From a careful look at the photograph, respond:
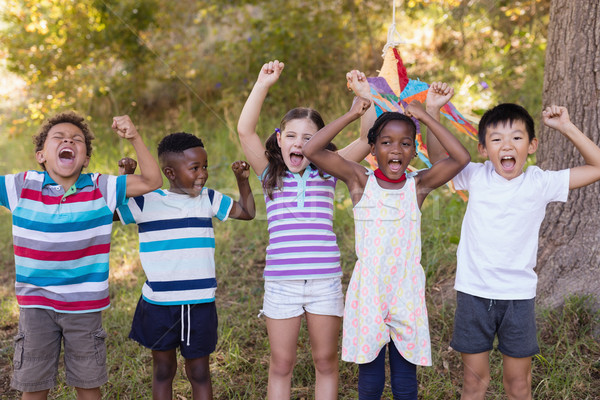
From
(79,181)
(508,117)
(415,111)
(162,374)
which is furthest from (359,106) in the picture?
(162,374)

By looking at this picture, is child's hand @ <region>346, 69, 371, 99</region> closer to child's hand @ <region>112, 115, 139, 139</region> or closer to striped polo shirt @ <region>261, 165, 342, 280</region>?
striped polo shirt @ <region>261, 165, 342, 280</region>

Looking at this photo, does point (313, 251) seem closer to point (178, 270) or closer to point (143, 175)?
point (178, 270)

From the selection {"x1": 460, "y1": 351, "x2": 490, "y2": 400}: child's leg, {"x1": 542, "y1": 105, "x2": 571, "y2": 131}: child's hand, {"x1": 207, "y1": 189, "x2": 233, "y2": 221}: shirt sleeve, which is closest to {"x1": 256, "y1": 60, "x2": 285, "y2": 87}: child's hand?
{"x1": 207, "y1": 189, "x2": 233, "y2": 221}: shirt sleeve

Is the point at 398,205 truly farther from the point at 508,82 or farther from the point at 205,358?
the point at 508,82

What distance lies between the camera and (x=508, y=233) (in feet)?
7.22

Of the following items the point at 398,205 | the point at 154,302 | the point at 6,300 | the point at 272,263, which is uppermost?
the point at 398,205

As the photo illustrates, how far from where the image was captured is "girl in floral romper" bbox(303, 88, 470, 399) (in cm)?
219

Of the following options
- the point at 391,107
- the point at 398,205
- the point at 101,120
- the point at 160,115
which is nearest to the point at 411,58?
the point at 160,115

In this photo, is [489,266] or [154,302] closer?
[489,266]

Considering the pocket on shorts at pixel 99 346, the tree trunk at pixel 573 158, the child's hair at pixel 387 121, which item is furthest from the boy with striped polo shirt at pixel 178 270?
→ the tree trunk at pixel 573 158

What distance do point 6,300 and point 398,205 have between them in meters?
3.26

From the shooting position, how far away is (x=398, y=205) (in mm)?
2234

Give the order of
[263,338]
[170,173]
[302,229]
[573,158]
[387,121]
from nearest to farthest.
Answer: [387,121] < [302,229] < [170,173] < [573,158] < [263,338]

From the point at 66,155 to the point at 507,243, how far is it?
1780mm
